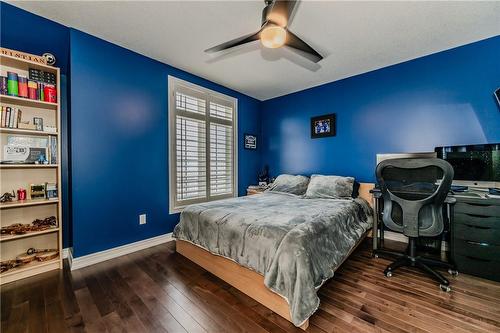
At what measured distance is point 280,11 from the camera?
1.52 meters

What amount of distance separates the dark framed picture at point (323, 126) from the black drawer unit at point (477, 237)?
2.07m

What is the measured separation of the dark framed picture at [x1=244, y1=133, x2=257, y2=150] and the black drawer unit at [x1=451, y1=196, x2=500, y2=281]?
3.36 metres

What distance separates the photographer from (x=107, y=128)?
2561 mm

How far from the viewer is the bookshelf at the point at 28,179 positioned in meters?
2.03

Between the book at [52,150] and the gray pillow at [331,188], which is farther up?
the book at [52,150]

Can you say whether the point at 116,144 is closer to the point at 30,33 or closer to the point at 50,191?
the point at 50,191

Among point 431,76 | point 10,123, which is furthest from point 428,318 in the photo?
point 10,123

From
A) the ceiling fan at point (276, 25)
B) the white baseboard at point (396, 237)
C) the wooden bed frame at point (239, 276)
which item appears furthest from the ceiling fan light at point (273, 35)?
the white baseboard at point (396, 237)

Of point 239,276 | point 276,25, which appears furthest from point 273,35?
point 239,276

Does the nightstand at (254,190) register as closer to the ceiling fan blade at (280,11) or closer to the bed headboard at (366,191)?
the bed headboard at (366,191)

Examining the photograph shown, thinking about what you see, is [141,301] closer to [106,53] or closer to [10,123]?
[10,123]

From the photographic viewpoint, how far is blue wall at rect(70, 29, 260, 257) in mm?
2361

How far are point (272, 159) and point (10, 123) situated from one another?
3.91 metres

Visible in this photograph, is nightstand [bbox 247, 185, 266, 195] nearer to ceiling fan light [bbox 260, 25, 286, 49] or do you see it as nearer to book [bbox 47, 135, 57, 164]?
ceiling fan light [bbox 260, 25, 286, 49]
